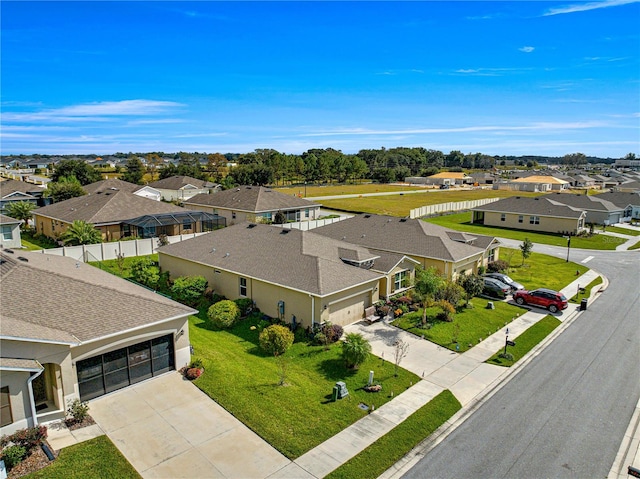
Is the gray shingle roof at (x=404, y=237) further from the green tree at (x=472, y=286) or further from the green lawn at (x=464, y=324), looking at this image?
the green lawn at (x=464, y=324)

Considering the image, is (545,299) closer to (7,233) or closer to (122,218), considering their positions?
(122,218)

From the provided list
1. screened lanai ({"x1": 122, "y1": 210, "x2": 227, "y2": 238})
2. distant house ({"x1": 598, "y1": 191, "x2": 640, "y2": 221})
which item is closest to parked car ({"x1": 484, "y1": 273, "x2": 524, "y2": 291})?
screened lanai ({"x1": 122, "y1": 210, "x2": 227, "y2": 238})

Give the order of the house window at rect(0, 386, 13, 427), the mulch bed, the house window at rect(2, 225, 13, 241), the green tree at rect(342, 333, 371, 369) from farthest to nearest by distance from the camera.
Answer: the house window at rect(2, 225, 13, 241) → the green tree at rect(342, 333, 371, 369) → the house window at rect(0, 386, 13, 427) → the mulch bed

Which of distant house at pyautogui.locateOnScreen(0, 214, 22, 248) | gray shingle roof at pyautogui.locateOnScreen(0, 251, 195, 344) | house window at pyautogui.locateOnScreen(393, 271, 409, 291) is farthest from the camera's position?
distant house at pyautogui.locateOnScreen(0, 214, 22, 248)

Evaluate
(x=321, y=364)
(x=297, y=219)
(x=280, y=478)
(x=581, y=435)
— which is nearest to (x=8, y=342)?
(x=280, y=478)

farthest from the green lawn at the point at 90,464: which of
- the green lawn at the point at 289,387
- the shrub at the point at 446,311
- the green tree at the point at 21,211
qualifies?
the green tree at the point at 21,211

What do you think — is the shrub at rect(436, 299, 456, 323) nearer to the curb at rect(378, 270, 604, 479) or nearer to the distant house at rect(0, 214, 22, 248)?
the curb at rect(378, 270, 604, 479)
